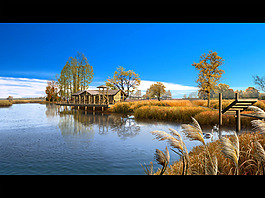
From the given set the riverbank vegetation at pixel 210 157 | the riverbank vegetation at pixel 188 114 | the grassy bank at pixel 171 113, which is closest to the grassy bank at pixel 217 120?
the riverbank vegetation at pixel 188 114

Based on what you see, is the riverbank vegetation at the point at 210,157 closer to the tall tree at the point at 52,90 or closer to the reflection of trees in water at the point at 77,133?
the reflection of trees in water at the point at 77,133

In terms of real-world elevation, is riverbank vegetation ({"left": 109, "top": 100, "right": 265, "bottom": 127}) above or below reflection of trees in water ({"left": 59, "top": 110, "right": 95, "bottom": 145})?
above

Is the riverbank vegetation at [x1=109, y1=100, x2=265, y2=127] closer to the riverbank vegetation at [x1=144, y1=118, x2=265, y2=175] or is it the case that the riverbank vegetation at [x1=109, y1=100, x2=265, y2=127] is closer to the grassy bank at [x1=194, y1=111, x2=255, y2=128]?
the grassy bank at [x1=194, y1=111, x2=255, y2=128]

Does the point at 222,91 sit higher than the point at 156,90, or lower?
lower

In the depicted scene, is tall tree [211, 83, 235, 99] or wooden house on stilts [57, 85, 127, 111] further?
wooden house on stilts [57, 85, 127, 111]

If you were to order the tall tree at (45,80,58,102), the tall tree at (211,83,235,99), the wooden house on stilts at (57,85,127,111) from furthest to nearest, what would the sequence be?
the tall tree at (45,80,58,102) < the wooden house on stilts at (57,85,127,111) < the tall tree at (211,83,235,99)

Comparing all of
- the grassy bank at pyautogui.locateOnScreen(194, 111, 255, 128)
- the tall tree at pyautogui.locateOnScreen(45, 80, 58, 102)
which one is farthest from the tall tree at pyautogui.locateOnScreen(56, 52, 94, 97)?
the grassy bank at pyautogui.locateOnScreen(194, 111, 255, 128)

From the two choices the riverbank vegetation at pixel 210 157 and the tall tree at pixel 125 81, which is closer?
the riverbank vegetation at pixel 210 157

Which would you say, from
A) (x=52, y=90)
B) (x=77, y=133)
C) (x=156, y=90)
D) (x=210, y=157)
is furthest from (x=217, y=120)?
Result: (x=52, y=90)

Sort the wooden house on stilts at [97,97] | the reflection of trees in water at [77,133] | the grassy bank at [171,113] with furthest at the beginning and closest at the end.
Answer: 1. the wooden house on stilts at [97,97]
2. the grassy bank at [171,113]
3. the reflection of trees in water at [77,133]

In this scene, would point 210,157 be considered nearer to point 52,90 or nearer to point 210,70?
point 210,70
